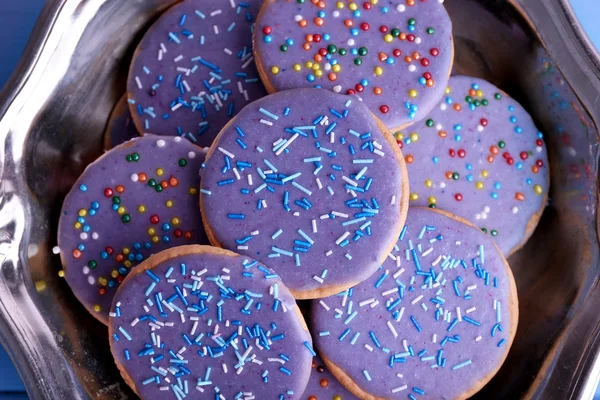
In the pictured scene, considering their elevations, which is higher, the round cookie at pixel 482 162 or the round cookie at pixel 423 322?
the round cookie at pixel 482 162

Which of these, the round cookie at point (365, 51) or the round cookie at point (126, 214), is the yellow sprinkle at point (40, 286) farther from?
the round cookie at point (365, 51)

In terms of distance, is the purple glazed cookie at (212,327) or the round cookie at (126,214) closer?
the purple glazed cookie at (212,327)

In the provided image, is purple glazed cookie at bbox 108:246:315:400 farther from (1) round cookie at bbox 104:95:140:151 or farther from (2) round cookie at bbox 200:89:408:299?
(1) round cookie at bbox 104:95:140:151

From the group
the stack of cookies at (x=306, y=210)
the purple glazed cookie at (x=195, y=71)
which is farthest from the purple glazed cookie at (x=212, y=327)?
the purple glazed cookie at (x=195, y=71)

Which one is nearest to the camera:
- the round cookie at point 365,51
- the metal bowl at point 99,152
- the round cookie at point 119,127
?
the metal bowl at point 99,152

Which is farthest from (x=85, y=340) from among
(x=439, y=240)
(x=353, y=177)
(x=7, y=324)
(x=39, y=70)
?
(x=439, y=240)

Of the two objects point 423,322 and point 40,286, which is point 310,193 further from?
point 40,286

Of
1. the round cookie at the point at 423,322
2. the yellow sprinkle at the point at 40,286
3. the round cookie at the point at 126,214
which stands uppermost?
the round cookie at the point at 126,214

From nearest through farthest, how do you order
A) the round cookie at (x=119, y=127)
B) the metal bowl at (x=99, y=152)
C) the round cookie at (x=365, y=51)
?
1. the metal bowl at (x=99, y=152)
2. the round cookie at (x=365, y=51)
3. the round cookie at (x=119, y=127)
